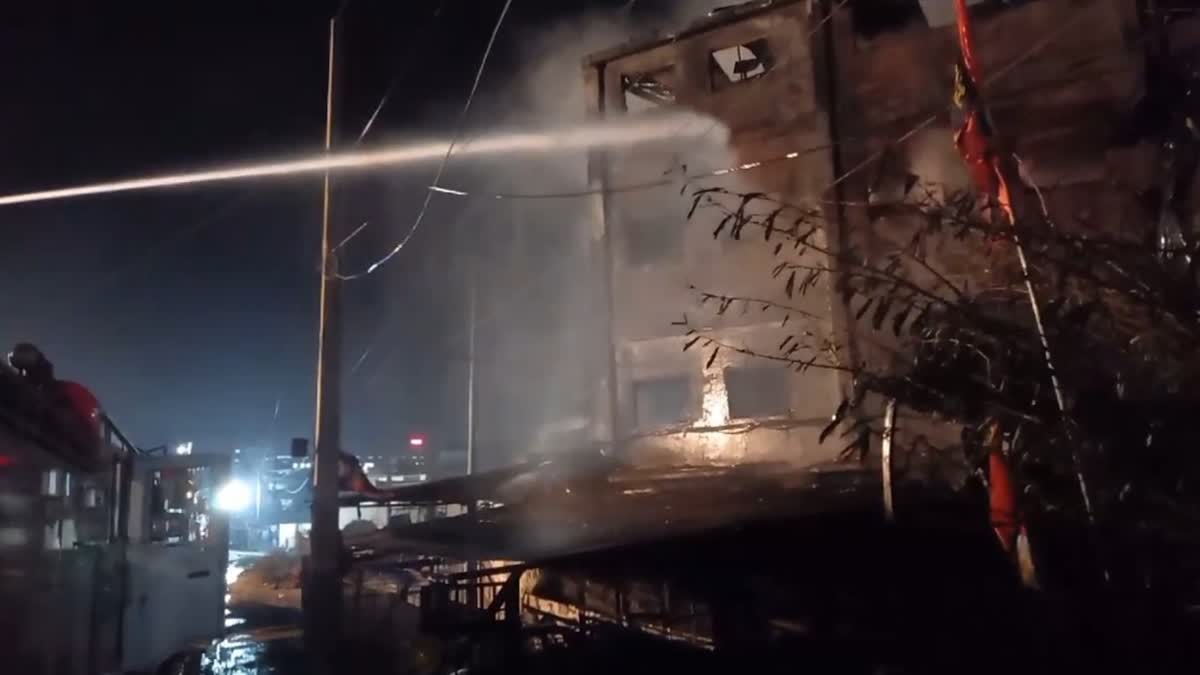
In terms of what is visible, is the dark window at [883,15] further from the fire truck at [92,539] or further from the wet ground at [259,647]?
the wet ground at [259,647]

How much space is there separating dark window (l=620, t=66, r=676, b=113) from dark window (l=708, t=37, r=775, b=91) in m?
0.77

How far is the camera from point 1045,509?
14.6 ft

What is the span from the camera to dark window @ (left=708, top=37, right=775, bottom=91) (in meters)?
14.5

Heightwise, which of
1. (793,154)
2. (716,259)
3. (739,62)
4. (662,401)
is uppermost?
(739,62)

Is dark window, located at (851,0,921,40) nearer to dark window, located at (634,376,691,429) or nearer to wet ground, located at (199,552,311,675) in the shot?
dark window, located at (634,376,691,429)

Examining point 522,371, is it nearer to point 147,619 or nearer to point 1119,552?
point 147,619

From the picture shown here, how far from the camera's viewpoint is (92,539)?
9.21m

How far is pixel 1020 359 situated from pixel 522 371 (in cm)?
2371

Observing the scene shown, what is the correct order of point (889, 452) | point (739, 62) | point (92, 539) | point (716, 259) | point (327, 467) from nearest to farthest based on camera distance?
point (889, 452), point (92, 539), point (327, 467), point (716, 259), point (739, 62)

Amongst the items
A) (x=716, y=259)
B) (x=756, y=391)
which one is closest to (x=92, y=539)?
(x=756, y=391)

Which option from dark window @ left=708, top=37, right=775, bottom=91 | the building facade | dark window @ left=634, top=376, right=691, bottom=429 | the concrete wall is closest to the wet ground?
the building facade

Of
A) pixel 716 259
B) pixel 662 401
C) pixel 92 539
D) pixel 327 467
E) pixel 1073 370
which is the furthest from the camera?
pixel 662 401

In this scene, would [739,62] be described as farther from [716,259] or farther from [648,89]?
[716,259]

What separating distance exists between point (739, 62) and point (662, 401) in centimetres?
624
